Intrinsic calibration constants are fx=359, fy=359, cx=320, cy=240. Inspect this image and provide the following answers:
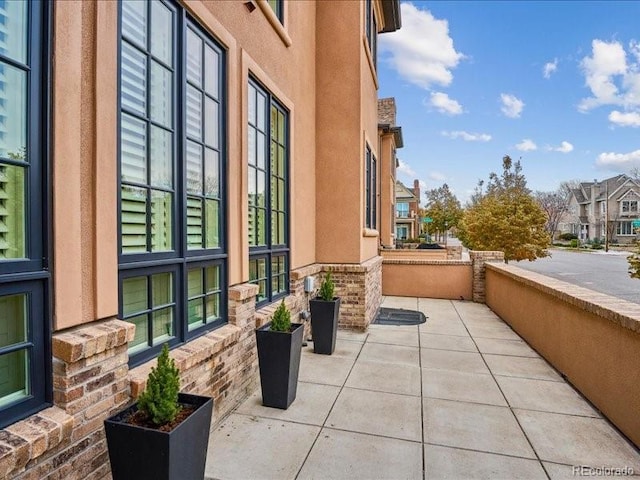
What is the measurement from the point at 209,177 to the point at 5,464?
2.59 m

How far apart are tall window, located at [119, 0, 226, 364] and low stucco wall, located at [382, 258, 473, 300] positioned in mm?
7761

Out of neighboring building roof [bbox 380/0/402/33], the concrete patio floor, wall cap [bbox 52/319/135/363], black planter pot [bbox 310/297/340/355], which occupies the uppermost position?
neighboring building roof [bbox 380/0/402/33]

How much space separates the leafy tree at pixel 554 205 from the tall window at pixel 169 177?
63640 millimetres

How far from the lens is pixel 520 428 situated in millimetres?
3508

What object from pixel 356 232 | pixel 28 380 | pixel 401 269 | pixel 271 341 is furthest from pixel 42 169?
pixel 401 269

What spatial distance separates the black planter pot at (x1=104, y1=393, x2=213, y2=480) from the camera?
2.00m

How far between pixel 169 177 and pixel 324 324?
3.47 metres

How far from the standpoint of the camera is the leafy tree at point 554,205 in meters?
57.6

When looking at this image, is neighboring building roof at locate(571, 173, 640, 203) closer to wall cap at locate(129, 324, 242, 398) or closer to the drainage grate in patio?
the drainage grate in patio

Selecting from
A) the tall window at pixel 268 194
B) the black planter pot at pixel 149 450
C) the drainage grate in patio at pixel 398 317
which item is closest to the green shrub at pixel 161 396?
the black planter pot at pixel 149 450

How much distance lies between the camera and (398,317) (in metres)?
8.19

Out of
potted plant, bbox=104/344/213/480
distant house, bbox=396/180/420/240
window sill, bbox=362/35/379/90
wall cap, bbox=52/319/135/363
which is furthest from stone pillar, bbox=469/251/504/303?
distant house, bbox=396/180/420/240

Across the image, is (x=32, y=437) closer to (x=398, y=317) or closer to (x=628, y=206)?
(x=398, y=317)

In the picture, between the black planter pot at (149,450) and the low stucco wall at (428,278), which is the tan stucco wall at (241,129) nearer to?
the black planter pot at (149,450)
